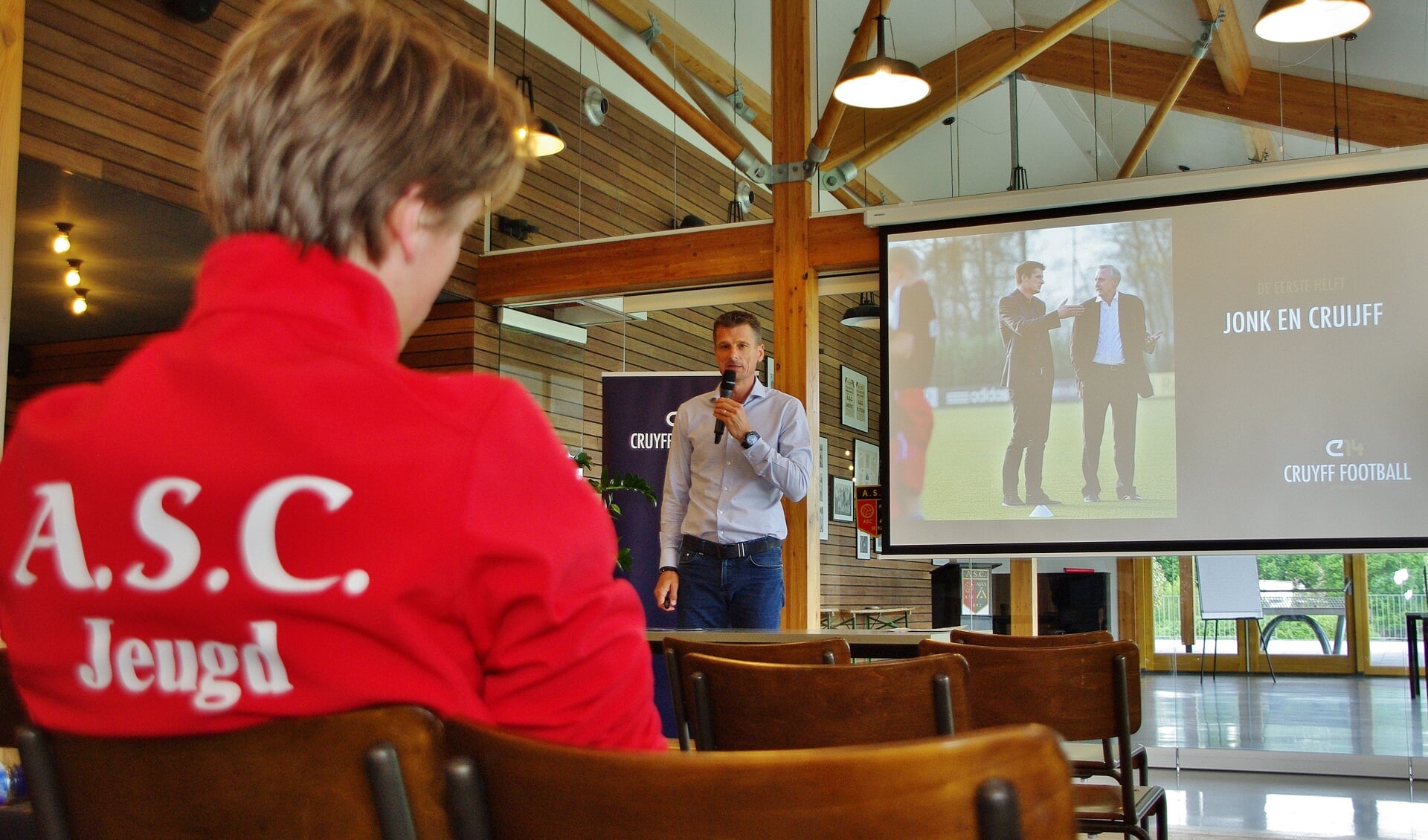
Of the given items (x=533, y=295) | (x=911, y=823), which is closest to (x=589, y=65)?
(x=533, y=295)

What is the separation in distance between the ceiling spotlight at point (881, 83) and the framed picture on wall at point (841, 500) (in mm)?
3808

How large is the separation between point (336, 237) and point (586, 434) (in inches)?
244

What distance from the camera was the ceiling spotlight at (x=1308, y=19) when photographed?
443 centimetres

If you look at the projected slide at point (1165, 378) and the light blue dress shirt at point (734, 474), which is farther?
the projected slide at point (1165, 378)

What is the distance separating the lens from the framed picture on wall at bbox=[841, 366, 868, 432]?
6.47 metres

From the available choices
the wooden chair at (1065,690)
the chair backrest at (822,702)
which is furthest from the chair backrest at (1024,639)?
the chair backrest at (822,702)

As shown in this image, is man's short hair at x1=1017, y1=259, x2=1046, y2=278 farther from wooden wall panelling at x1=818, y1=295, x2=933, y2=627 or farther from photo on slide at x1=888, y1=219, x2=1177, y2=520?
wooden wall panelling at x1=818, y1=295, x2=933, y2=627

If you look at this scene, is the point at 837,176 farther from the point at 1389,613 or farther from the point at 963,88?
the point at 1389,613

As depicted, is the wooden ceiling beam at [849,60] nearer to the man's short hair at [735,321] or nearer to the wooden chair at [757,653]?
the man's short hair at [735,321]

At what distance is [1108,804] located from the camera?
243 centimetres

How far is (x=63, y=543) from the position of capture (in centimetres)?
78

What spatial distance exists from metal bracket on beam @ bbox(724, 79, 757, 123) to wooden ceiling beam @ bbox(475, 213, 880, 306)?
0.63 m

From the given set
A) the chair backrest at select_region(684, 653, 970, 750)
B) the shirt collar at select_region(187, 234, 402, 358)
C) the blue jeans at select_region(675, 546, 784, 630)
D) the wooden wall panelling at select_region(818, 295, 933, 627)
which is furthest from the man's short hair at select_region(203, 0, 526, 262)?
the wooden wall panelling at select_region(818, 295, 933, 627)

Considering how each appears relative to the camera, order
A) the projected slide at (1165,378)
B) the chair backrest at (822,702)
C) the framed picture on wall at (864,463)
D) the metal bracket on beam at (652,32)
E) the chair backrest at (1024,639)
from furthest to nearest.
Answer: the framed picture on wall at (864,463)
the metal bracket on beam at (652,32)
the projected slide at (1165,378)
the chair backrest at (1024,639)
the chair backrest at (822,702)
